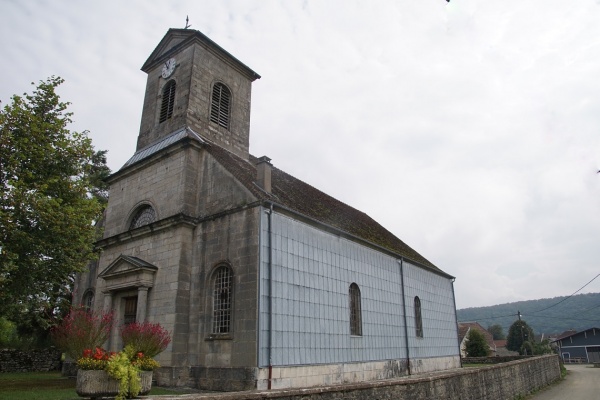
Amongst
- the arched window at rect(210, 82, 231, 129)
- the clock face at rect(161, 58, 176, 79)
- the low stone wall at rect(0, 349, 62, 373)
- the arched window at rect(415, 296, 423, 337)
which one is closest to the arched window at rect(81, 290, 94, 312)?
the low stone wall at rect(0, 349, 62, 373)

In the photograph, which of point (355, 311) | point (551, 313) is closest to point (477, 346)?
point (355, 311)

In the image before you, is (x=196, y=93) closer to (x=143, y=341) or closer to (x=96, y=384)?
(x=143, y=341)

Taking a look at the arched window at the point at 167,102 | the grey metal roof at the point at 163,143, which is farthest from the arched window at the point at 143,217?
the arched window at the point at 167,102

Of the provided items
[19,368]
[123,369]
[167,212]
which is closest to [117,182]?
[167,212]

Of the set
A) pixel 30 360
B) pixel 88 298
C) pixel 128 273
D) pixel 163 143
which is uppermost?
pixel 163 143

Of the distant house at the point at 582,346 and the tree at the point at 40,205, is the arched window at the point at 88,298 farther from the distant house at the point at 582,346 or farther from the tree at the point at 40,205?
the distant house at the point at 582,346

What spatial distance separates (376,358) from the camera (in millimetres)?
17953

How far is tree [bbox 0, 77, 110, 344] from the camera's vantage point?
1152cm

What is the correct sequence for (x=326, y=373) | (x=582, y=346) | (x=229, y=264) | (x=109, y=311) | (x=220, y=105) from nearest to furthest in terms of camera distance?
(x=229, y=264) → (x=326, y=373) → (x=109, y=311) → (x=220, y=105) → (x=582, y=346)

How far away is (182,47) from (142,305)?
12774mm

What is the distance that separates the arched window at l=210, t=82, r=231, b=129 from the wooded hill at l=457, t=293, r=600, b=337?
102681 mm

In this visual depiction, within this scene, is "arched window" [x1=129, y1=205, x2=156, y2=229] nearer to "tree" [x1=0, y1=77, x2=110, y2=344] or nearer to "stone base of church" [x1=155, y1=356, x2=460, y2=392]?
"tree" [x1=0, y1=77, x2=110, y2=344]

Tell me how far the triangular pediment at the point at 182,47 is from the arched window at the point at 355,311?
41.9 feet

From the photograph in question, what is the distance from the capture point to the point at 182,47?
829 inches
